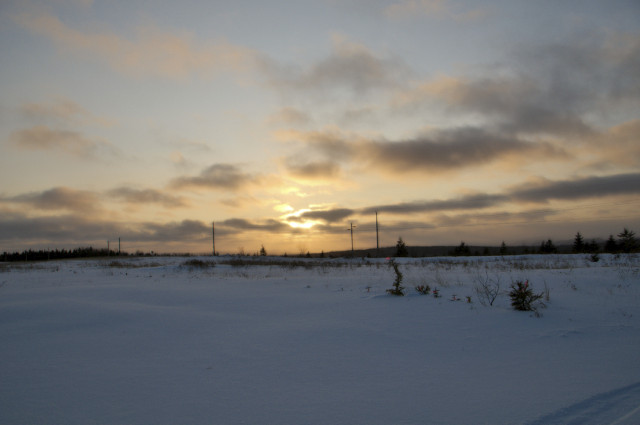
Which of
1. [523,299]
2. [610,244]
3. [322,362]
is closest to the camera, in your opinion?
[322,362]

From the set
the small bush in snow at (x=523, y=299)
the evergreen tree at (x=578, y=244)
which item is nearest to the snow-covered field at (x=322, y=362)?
the small bush in snow at (x=523, y=299)

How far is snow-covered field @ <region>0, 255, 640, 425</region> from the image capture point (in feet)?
12.7

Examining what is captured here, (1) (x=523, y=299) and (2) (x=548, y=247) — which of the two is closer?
(1) (x=523, y=299)

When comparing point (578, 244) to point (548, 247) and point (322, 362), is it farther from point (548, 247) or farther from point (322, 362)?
point (322, 362)

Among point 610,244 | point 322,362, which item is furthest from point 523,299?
point 610,244

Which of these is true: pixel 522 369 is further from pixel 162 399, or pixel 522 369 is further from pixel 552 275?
pixel 552 275

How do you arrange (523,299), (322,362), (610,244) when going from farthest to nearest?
(610,244) < (523,299) < (322,362)

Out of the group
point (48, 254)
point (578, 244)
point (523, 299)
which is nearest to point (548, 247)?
point (578, 244)

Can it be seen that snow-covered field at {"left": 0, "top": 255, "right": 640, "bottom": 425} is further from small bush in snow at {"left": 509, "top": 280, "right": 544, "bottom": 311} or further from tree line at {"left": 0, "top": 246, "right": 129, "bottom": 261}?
tree line at {"left": 0, "top": 246, "right": 129, "bottom": 261}

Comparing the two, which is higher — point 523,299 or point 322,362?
point 523,299

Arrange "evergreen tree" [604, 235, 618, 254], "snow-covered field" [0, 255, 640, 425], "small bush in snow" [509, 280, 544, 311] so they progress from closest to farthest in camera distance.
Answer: "snow-covered field" [0, 255, 640, 425], "small bush in snow" [509, 280, 544, 311], "evergreen tree" [604, 235, 618, 254]

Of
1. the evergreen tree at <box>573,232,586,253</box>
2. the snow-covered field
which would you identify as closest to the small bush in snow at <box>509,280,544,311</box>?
the snow-covered field

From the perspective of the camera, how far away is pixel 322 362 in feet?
17.7

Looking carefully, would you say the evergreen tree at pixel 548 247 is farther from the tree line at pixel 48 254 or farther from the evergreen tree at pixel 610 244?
the tree line at pixel 48 254
